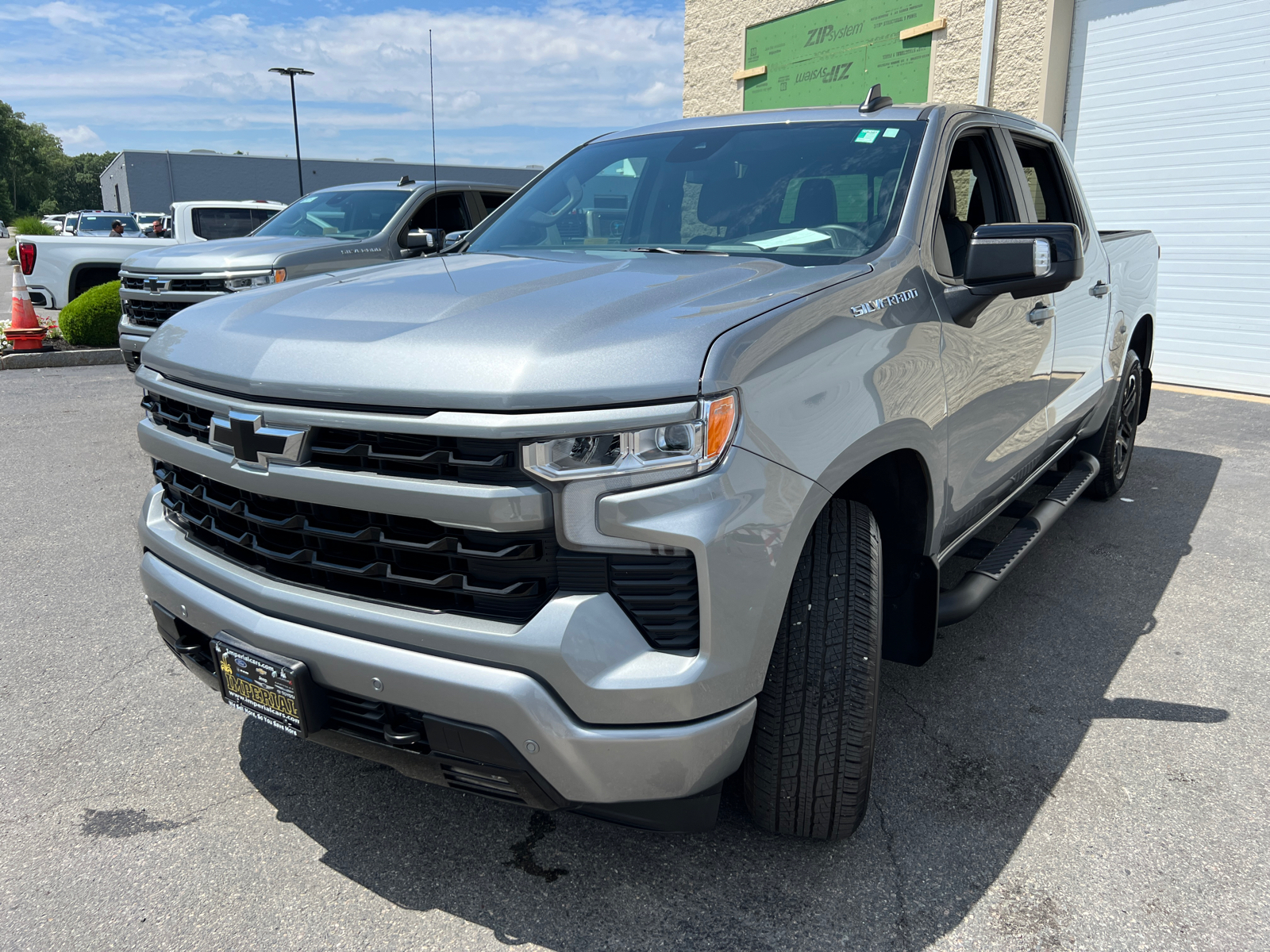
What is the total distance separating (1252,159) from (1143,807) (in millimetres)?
8188

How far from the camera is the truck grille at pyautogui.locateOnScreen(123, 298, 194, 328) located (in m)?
6.91

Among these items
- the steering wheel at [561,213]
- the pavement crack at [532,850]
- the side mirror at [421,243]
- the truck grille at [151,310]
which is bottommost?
the pavement crack at [532,850]

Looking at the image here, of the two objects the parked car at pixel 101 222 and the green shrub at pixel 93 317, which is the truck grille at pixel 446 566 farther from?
the parked car at pixel 101 222

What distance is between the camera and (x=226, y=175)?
168ft

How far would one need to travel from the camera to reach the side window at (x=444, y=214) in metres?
8.19

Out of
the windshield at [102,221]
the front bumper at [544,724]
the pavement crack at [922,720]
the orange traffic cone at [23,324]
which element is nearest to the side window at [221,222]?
the orange traffic cone at [23,324]

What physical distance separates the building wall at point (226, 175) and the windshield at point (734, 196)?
4885cm

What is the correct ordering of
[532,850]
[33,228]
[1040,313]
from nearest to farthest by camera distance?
[532,850] → [1040,313] → [33,228]

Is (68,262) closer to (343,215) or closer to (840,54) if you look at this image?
(343,215)

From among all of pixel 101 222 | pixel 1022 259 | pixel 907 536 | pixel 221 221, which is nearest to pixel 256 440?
pixel 907 536

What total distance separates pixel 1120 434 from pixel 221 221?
1118cm

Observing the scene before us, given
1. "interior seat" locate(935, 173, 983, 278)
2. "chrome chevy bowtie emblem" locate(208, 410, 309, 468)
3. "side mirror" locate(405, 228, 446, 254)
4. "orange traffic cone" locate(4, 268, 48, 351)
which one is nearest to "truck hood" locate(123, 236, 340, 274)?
"side mirror" locate(405, 228, 446, 254)

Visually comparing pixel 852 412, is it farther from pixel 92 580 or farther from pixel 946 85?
pixel 946 85

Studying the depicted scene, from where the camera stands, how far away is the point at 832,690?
6.64ft
